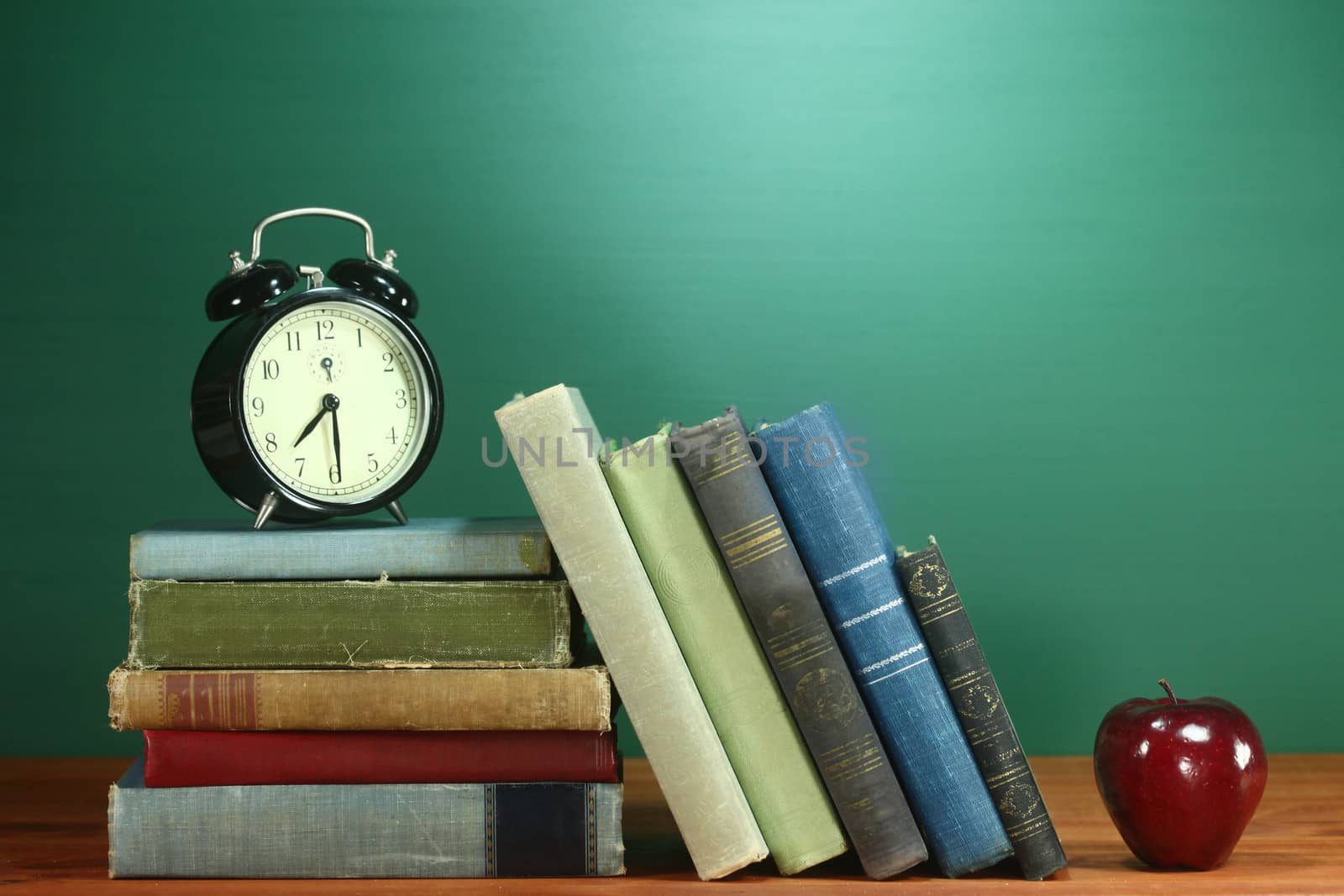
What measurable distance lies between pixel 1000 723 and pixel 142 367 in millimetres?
1015

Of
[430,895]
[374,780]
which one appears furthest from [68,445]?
[430,895]

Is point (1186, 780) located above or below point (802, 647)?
below

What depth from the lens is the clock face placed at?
38.5 inches

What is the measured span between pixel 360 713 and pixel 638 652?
0.22m

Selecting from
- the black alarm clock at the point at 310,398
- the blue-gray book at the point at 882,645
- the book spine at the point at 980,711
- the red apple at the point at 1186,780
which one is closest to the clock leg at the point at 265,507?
the black alarm clock at the point at 310,398

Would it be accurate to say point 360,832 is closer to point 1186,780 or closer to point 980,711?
point 980,711

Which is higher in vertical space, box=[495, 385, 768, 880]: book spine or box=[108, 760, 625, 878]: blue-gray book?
box=[495, 385, 768, 880]: book spine

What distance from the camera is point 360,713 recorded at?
36.5 inches

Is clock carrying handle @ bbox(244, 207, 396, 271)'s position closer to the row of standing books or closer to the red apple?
the row of standing books

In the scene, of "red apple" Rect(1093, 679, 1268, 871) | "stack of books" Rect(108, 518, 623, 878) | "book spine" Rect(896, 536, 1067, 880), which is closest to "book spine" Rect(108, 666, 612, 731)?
"stack of books" Rect(108, 518, 623, 878)

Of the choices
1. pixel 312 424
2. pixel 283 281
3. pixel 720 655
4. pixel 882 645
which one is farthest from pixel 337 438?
pixel 882 645

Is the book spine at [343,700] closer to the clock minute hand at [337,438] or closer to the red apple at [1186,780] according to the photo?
the clock minute hand at [337,438]

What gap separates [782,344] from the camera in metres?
1.38

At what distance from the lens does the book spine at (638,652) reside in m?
0.90
